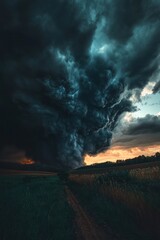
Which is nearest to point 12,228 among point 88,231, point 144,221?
point 88,231

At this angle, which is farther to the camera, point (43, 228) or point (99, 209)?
point (99, 209)

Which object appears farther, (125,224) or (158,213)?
(125,224)

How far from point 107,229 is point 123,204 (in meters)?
2.55

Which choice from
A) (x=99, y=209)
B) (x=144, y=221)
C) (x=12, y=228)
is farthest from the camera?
(x=99, y=209)

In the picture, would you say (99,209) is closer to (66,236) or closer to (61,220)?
(61,220)

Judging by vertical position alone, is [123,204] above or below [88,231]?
above

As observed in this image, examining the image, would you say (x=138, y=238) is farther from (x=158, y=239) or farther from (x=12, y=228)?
(x=12, y=228)

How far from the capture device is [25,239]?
6.81 m

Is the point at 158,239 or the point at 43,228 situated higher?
the point at 43,228

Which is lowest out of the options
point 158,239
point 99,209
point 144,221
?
point 158,239

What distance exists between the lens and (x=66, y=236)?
7555 millimetres

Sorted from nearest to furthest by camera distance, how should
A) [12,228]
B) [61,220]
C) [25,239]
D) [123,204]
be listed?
[25,239], [12,228], [61,220], [123,204]

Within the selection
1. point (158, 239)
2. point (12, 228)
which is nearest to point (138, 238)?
point (158, 239)

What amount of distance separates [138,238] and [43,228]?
3604 millimetres
